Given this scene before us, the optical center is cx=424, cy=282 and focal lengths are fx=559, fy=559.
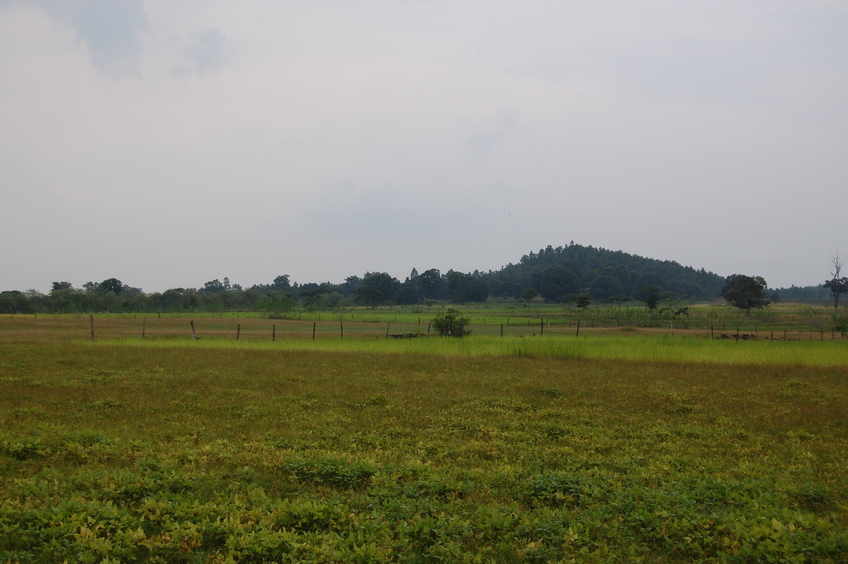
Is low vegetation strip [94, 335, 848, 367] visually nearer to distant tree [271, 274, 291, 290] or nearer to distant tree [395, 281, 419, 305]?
distant tree [395, 281, 419, 305]

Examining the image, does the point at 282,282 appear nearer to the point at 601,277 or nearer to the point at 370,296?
the point at 370,296

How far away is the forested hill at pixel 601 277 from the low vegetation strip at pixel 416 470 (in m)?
125

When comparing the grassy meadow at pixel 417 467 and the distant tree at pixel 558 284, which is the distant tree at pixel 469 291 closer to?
the distant tree at pixel 558 284

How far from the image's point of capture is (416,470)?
8.27 metres

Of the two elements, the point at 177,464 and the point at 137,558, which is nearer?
the point at 137,558

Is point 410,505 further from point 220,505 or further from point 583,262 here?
point 583,262

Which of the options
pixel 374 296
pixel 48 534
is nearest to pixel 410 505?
pixel 48 534

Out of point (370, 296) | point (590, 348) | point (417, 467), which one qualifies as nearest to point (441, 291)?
point (370, 296)

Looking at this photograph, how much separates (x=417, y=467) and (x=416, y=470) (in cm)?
12

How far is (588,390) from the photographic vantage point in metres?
16.5

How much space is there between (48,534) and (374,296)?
129 m

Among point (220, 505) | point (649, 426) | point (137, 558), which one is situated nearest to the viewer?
point (137, 558)

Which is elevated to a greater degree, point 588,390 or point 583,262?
point 583,262

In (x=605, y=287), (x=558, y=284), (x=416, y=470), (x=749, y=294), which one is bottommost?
(x=416, y=470)
